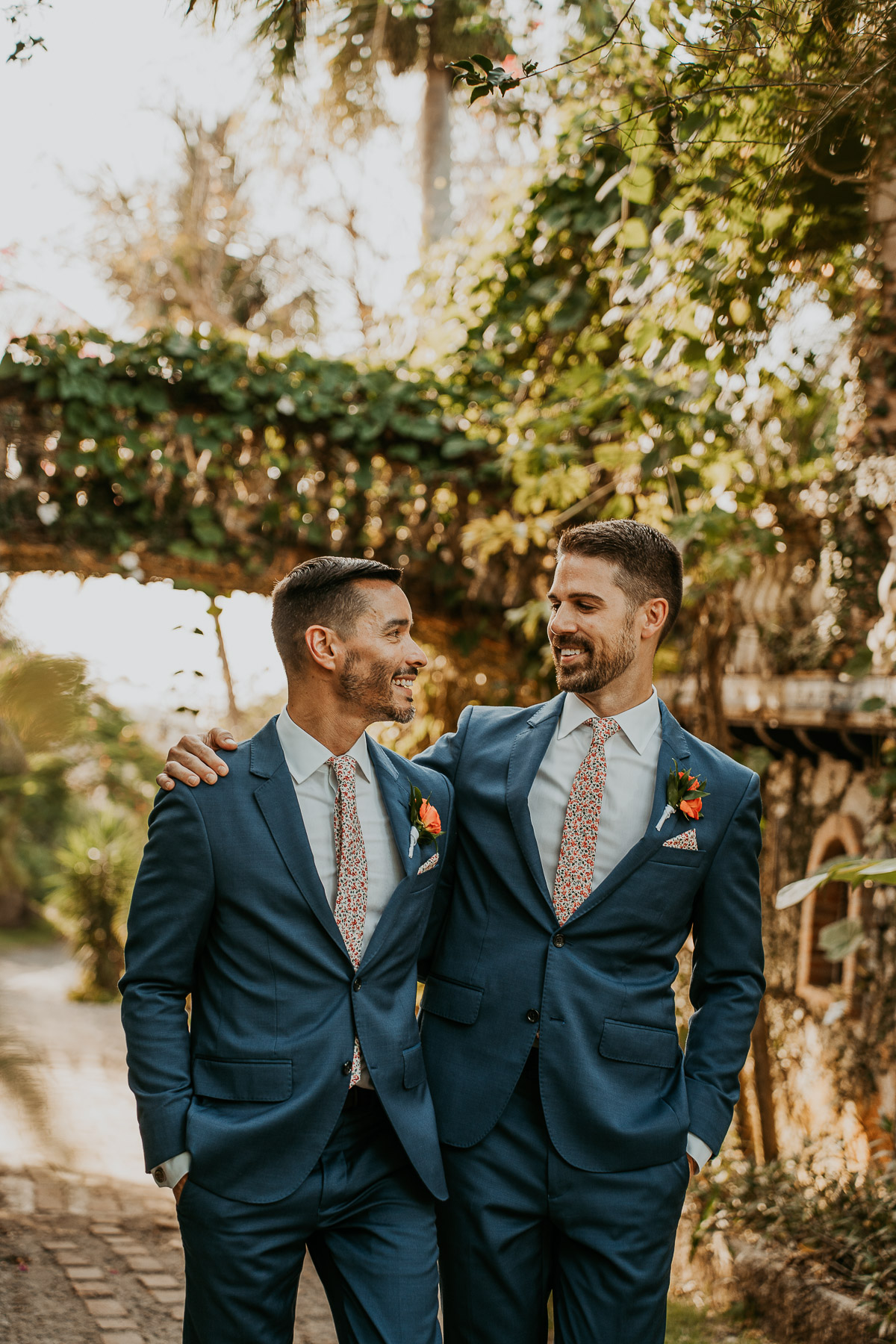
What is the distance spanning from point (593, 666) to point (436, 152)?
954 centimetres

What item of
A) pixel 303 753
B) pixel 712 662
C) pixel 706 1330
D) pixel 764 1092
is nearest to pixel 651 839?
pixel 303 753

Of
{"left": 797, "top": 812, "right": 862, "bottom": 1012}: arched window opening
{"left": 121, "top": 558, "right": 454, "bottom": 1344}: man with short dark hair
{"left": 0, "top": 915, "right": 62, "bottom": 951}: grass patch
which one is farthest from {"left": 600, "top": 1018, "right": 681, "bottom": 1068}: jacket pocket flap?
{"left": 797, "top": 812, "right": 862, "bottom": 1012}: arched window opening

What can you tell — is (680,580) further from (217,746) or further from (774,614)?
(774,614)

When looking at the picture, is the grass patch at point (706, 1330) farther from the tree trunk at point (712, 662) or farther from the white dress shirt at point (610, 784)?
the tree trunk at point (712, 662)

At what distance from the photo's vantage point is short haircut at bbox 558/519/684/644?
2.29 m

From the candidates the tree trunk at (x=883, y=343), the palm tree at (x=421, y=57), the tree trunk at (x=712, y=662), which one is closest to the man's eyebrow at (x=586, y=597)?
the tree trunk at (x=883, y=343)

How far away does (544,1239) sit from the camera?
2.18 metres

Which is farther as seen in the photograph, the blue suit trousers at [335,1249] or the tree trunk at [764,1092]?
the tree trunk at [764,1092]

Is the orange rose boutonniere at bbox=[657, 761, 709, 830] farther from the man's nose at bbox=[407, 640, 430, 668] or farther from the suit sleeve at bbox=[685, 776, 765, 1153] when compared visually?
the man's nose at bbox=[407, 640, 430, 668]

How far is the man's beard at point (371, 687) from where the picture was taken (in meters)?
2.18

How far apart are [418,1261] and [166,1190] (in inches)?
131

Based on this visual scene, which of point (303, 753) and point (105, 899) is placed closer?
point (303, 753)

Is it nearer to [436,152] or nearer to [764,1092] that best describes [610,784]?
[764,1092]

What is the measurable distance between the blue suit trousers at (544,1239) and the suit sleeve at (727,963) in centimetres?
16
